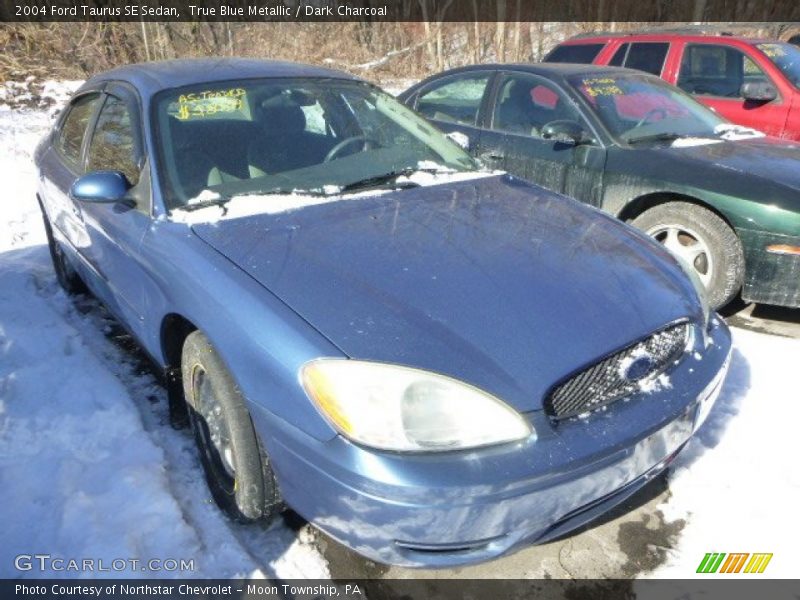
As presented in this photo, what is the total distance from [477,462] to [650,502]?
1.20 meters

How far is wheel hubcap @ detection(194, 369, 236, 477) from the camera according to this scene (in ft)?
7.26

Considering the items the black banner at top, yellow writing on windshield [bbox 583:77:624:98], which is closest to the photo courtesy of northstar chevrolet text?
yellow writing on windshield [bbox 583:77:624:98]

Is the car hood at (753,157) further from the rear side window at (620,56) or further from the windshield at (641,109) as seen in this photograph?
the rear side window at (620,56)

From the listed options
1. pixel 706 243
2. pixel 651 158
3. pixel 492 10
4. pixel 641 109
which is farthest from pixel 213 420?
pixel 492 10

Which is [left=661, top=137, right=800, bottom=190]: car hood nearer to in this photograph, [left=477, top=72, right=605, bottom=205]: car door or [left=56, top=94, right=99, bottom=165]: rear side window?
[left=477, top=72, right=605, bottom=205]: car door

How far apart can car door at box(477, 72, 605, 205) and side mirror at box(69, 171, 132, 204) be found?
292cm

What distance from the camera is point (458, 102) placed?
5.24 m

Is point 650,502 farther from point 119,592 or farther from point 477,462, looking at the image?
point 119,592

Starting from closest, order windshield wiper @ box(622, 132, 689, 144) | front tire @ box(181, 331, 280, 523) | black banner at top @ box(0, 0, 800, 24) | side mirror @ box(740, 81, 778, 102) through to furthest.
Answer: front tire @ box(181, 331, 280, 523) → windshield wiper @ box(622, 132, 689, 144) → side mirror @ box(740, 81, 778, 102) → black banner at top @ box(0, 0, 800, 24)

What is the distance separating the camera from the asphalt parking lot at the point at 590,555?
2121 mm

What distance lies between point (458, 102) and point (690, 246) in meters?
2.35

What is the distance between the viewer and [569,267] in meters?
2.15

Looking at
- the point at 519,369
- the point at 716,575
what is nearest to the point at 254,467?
the point at 519,369

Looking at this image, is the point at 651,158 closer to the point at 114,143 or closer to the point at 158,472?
the point at 114,143
